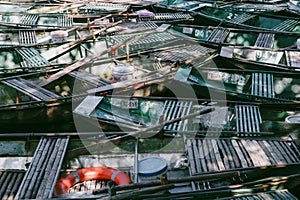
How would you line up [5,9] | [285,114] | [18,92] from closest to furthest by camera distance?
Answer: [285,114] → [18,92] → [5,9]

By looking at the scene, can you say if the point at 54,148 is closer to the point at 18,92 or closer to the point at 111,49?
the point at 18,92

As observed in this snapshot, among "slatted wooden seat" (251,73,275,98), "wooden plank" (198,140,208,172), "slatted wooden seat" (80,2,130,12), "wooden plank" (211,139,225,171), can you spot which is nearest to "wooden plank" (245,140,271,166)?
"wooden plank" (211,139,225,171)

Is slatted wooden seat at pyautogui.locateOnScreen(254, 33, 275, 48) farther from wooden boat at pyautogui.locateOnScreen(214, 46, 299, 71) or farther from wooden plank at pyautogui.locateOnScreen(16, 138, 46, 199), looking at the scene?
wooden plank at pyautogui.locateOnScreen(16, 138, 46, 199)

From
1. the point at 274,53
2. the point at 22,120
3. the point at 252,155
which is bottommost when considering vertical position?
the point at 22,120

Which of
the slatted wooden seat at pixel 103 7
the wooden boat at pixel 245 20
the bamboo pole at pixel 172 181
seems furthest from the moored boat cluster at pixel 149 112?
the slatted wooden seat at pixel 103 7

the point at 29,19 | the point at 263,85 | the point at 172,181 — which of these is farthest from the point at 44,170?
the point at 29,19

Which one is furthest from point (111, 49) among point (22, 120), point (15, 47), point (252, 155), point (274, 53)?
point (252, 155)
